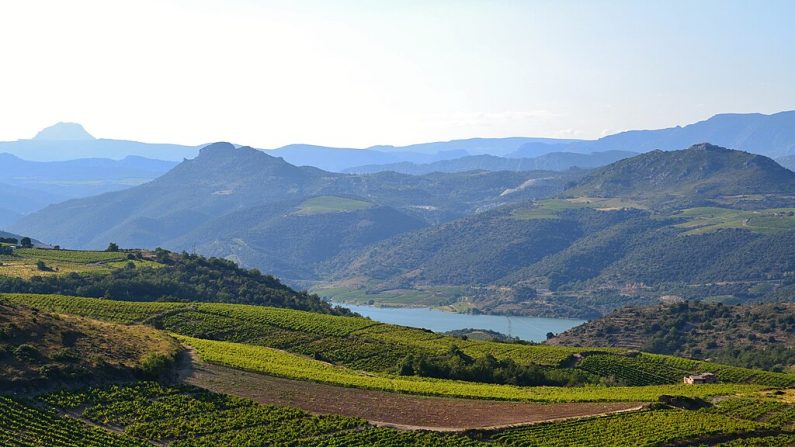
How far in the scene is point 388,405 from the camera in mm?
72438

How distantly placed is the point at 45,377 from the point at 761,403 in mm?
59891

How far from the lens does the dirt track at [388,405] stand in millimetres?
68125

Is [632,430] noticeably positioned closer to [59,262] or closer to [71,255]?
[59,262]

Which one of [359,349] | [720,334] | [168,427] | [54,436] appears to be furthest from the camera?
[720,334]

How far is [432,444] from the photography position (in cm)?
6112

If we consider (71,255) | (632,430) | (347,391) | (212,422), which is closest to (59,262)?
(71,255)

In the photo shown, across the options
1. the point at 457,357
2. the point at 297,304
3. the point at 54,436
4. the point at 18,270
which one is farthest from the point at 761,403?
the point at 18,270

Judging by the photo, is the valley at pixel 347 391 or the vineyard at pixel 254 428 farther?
the valley at pixel 347 391

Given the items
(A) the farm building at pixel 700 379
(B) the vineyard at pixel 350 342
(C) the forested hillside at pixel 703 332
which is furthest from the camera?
(C) the forested hillside at pixel 703 332

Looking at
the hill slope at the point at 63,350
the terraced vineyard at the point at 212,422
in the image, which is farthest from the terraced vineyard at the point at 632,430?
the hill slope at the point at 63,350

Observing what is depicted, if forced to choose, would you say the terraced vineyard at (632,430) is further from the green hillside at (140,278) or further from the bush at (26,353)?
the green hillside at (140,278)

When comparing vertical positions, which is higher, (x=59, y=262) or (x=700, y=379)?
(x=59, y=262)

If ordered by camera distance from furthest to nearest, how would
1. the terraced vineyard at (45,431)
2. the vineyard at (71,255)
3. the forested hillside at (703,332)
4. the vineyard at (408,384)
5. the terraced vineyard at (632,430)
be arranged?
the vineyard at (71,255)
the forested hillside at (703,332)
the vineyard at (408,384)
the terraced vineyard at (632,430)
the terraced vineyard at (45,431)

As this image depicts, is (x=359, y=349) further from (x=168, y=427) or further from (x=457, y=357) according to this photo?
(x=168, y=427)
